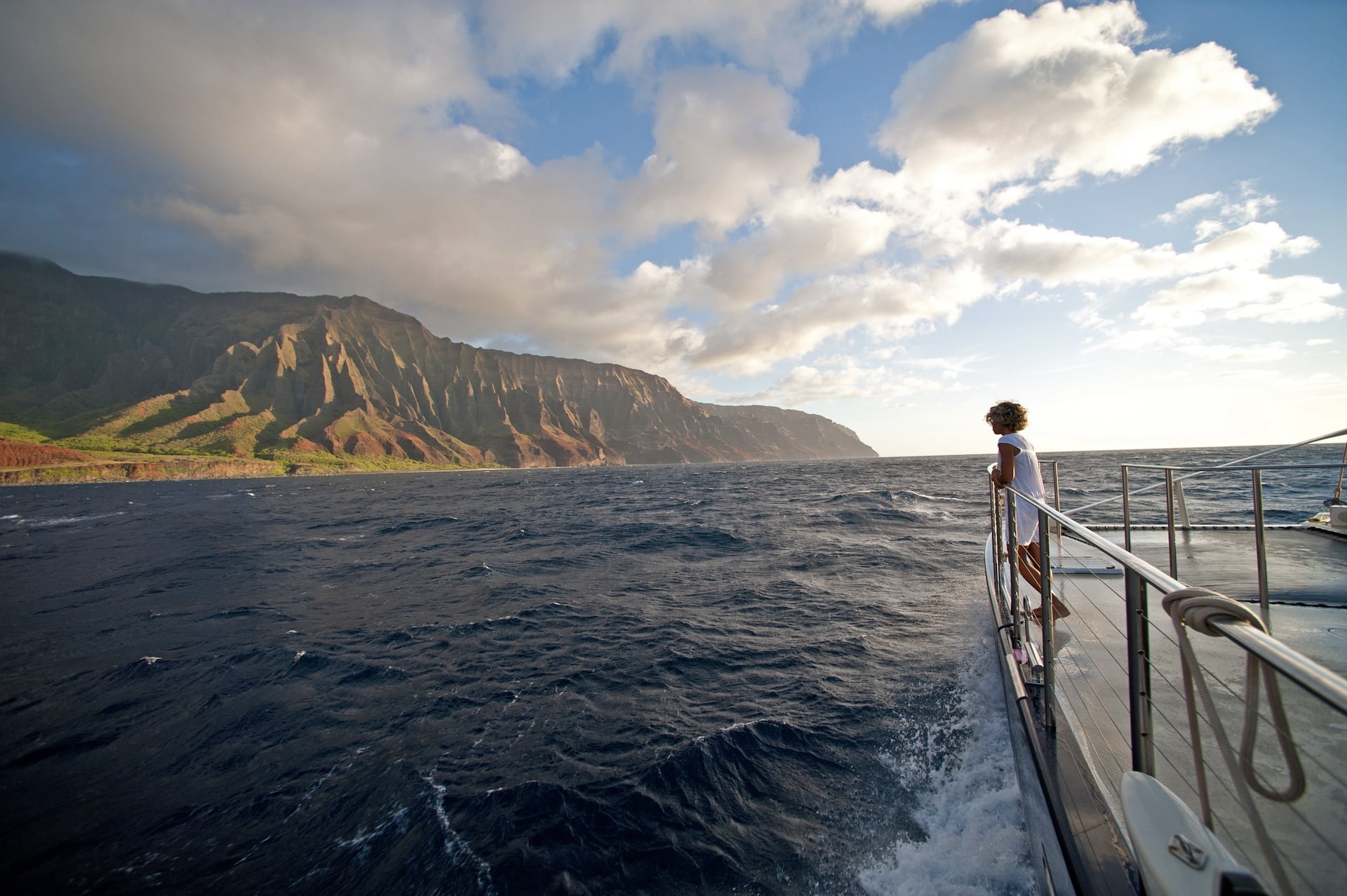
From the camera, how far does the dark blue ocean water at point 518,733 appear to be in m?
4.01

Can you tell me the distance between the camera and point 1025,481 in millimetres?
5074

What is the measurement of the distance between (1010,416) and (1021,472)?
Answer: 2.02 feet

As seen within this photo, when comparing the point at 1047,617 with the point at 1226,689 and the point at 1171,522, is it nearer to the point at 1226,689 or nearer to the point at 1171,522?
the point at 1226,689

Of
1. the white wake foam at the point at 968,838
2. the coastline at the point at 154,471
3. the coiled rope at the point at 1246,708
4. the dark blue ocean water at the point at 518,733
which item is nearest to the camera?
the coiled rope at the point at 1246,708

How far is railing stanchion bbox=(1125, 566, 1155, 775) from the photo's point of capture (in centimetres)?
206

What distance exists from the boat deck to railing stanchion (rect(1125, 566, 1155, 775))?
3.6 inches

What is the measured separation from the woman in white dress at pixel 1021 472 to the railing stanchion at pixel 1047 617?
1664mm

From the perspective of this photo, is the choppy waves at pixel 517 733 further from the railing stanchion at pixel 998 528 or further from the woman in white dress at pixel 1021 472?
the woman in white dress at pixel 1021 472

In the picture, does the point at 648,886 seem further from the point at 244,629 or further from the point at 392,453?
the point at 392,453

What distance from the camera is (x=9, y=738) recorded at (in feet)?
19.5

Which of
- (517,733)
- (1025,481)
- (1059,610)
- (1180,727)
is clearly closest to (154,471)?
(517,733)

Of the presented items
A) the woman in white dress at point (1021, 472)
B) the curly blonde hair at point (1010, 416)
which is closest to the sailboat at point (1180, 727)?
the woman in white dress at point (1021, 472)

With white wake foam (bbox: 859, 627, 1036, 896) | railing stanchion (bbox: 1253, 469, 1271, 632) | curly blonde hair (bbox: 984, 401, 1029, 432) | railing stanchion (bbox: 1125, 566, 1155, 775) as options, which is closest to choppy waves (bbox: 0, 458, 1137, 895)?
white wake foam (bbox: 859, 627, 1036, 896)

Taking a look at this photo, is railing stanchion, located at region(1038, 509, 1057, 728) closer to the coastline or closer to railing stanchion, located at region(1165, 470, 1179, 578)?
railing stanchion, located at region(1165, 470, 1179, 578)
